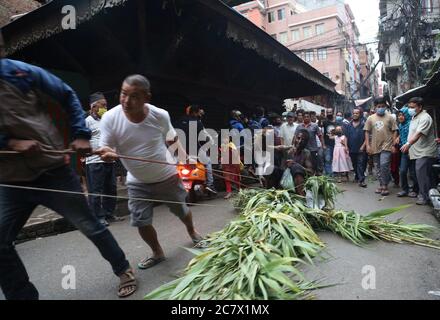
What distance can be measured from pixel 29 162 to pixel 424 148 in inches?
228

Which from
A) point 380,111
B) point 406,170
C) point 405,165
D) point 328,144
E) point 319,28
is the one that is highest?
point 319,28

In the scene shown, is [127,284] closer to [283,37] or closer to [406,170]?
[406,170]

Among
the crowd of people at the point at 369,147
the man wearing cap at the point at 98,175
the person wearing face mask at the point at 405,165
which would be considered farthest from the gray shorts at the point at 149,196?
the person wearing face mask at the point at 405,165

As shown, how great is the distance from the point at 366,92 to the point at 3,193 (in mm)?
69259

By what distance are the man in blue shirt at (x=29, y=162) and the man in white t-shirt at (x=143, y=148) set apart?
364mm

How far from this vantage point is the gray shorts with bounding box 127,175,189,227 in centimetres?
306

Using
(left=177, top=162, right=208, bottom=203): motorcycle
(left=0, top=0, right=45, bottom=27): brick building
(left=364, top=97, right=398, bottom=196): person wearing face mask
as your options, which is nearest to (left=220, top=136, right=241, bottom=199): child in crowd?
(left=177, top=162, right=208, bottom=203): motorcycle

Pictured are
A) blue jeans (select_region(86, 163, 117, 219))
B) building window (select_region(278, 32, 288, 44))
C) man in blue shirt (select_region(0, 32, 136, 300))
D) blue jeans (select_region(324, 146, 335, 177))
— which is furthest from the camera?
building window (select_region(278, 32, 288, 44))

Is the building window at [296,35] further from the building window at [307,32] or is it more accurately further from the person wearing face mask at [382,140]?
the person wearing face mask at [382,140]

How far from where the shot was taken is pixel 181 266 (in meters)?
3.17

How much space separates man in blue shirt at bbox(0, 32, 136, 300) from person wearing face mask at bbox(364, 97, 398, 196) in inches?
236

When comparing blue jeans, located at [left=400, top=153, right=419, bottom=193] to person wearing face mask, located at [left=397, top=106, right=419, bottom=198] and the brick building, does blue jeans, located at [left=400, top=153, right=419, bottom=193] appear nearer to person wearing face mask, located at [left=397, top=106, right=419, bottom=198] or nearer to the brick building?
person wearing face mask, located at [left=397, top=106, right=419, bottom=198]
